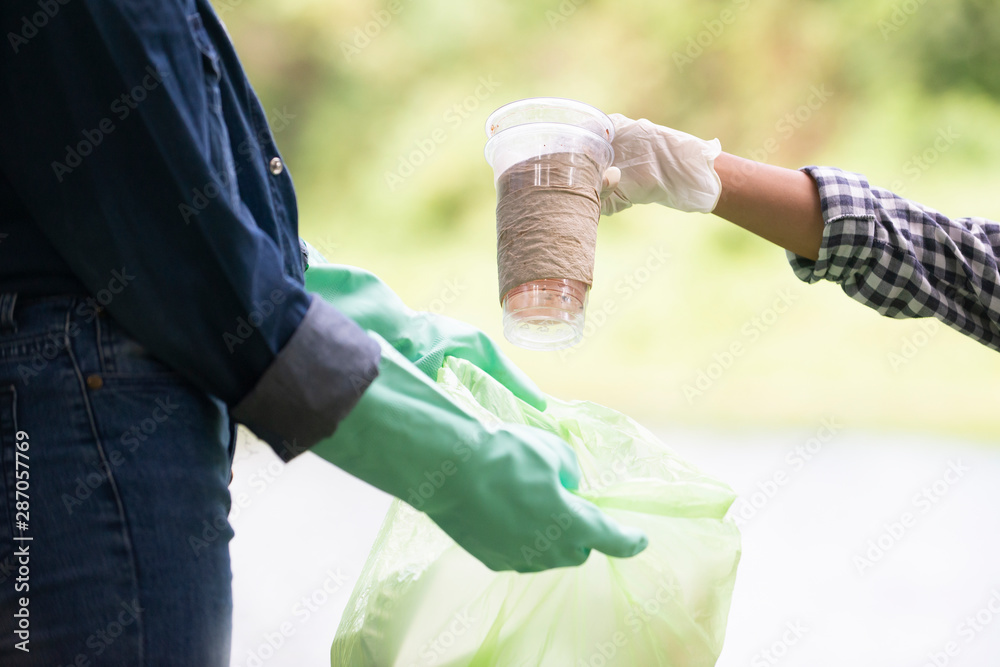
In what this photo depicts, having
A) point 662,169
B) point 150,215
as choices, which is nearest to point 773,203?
point 662,169

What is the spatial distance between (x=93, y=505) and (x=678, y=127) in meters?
2.56

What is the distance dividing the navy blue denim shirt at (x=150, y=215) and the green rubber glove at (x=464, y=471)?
0.09ft

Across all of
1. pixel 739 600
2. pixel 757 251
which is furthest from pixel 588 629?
pixel 757 251

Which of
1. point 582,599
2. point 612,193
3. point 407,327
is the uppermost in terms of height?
point 612,193

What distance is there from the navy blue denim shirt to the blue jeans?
3cm

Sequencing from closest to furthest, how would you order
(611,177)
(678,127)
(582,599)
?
(582,599)
(611,177)
(678,127)

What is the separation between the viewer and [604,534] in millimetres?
590

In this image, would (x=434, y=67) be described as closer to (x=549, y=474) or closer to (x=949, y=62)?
(x=949, y=62)

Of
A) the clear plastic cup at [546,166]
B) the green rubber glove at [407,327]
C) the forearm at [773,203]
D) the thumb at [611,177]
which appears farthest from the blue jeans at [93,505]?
the forearm at [773,203]

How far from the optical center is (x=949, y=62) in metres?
2.76

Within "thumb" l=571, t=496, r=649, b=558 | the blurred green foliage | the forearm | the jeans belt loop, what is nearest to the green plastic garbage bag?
"thumb" l=571, t=496, r=649, b=558

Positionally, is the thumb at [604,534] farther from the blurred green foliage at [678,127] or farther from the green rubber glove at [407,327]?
the blurred green foliage at [678,127]

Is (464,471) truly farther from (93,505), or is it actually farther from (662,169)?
(662,169)

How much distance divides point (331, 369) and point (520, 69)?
2459 millimetres
